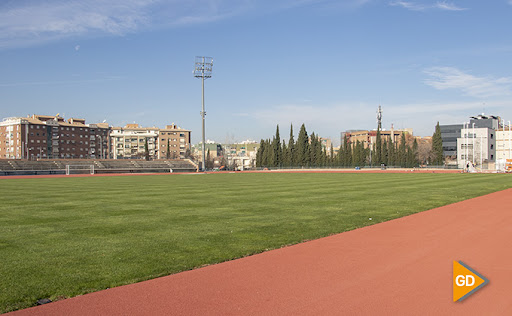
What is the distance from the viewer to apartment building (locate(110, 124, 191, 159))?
6304 inches

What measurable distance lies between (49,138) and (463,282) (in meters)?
146

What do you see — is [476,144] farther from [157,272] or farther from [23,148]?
[23,148]

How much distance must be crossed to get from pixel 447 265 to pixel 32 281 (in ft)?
24.6

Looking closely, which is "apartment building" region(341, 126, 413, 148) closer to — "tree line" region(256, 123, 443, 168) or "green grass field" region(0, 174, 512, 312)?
"tree line" region(256, 123, 443, 168)

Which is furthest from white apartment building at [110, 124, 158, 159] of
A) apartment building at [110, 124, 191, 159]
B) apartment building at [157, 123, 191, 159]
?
apartment building at [157, 123, 191, 159]

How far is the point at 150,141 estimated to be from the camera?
162 meters

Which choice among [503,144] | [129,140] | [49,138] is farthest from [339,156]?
[49,138]

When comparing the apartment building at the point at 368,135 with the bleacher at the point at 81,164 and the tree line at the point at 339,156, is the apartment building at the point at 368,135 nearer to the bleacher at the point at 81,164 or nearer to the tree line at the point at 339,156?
the tree line at the point at 339,156

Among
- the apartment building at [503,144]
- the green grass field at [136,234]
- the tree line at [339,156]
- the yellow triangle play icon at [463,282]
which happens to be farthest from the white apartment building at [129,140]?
the yellow triangle play icon at [463,282]

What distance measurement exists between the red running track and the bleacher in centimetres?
6534

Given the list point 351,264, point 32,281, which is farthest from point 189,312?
point 351,264

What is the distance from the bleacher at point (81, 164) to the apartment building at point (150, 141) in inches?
2558

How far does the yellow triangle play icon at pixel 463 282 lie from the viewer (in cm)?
609

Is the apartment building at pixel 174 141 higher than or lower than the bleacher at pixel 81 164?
higher
